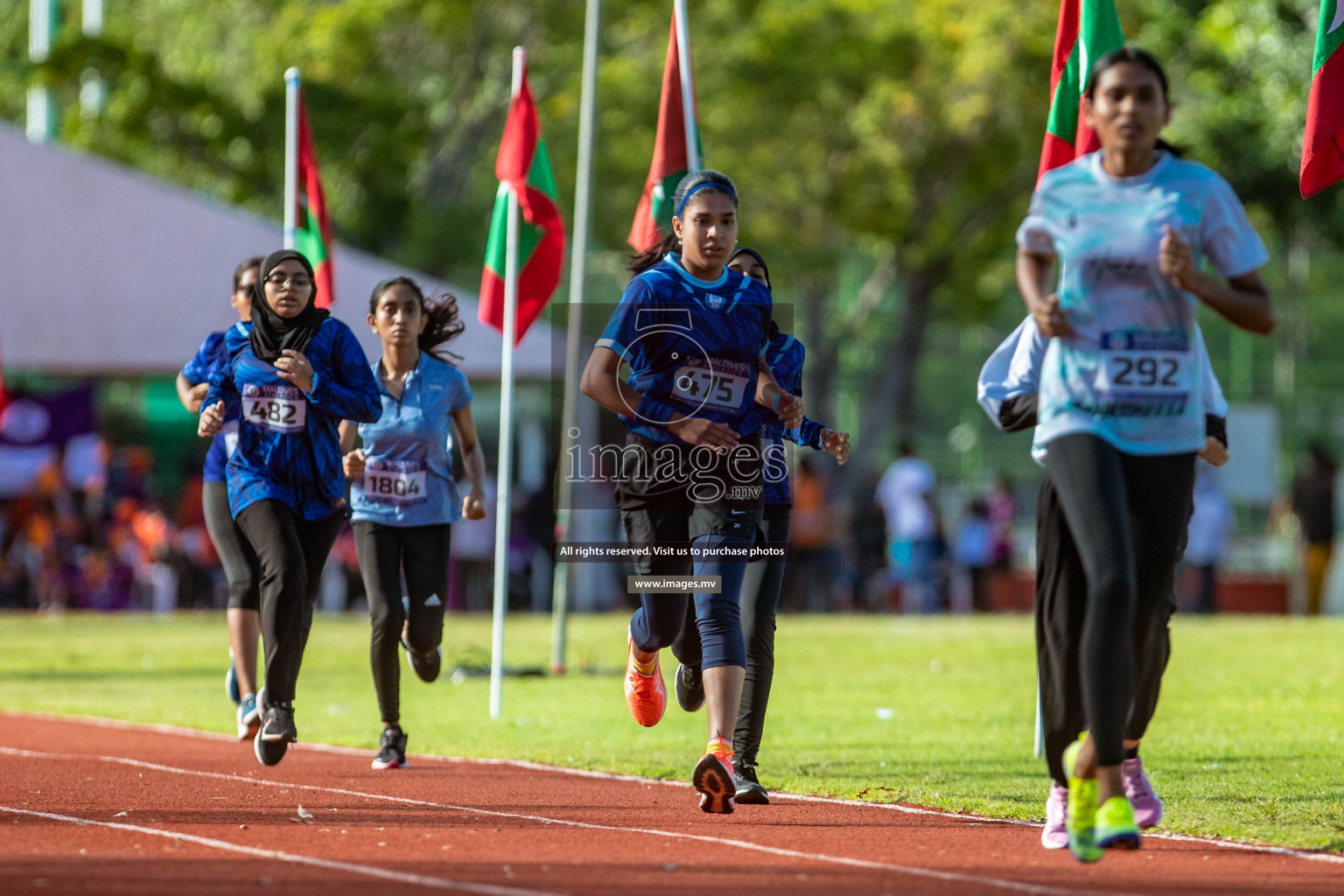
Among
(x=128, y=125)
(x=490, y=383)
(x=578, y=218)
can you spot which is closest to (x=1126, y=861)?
(x=578, y=218)

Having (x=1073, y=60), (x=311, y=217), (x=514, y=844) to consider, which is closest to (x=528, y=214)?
(x=311, y=217)

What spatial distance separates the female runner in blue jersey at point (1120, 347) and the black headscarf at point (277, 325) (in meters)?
3.82

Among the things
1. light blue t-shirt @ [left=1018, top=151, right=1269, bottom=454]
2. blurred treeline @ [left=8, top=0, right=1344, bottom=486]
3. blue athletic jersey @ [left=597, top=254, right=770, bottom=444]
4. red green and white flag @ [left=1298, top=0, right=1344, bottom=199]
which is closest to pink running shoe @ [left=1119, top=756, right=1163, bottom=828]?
light blue t-shirt @ [left=1018, top=151, right=1269, bottom=454]

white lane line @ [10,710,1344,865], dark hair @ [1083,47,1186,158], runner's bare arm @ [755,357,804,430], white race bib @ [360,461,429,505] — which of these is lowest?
white lane line @ [10,710,1344,865]

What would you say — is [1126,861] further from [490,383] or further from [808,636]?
[490,383]

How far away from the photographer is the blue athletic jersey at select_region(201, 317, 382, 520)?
8508mm

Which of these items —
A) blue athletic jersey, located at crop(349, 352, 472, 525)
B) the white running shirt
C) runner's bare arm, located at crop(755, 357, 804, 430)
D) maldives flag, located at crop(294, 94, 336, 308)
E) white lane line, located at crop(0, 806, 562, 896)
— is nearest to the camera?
white lane line, located at crop(0, 806, 562, 896)

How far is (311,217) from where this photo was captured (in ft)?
44.5

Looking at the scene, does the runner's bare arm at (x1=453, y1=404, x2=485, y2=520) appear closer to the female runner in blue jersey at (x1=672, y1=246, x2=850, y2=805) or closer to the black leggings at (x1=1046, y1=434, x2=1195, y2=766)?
Answer: the female runner in blue jersey at (x1=672, y1=246, x2=850, y2=805)

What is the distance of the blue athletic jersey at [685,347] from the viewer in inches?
281

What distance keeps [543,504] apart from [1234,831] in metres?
20.3

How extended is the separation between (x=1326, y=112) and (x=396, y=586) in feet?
16.3

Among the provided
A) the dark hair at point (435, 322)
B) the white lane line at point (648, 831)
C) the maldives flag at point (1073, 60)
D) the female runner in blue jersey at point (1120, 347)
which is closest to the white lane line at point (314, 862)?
the white lane line at point (648, 831)

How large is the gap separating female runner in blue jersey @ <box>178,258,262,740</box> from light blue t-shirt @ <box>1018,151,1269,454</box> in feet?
15.1
